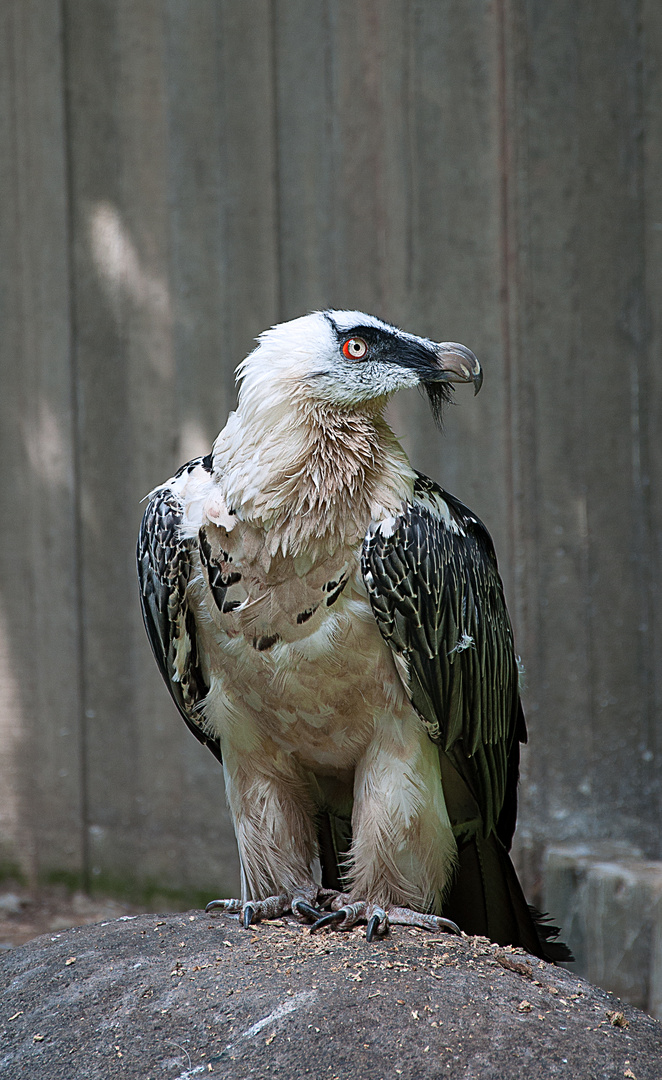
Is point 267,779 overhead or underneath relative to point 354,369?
underneath

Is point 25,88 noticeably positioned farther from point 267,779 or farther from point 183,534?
point 267,779

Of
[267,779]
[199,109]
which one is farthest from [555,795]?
[199,109]

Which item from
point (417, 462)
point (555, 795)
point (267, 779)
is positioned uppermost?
point (417, 462)

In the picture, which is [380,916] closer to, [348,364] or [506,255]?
[348,364]

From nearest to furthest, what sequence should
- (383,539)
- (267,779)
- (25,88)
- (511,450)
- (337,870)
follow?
(383,539) → (267,779) → (337,870) → (511,450) → (25,88)

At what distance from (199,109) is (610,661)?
128 inches

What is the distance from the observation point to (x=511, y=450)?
4.68 meters

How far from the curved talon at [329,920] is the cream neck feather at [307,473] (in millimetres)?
981

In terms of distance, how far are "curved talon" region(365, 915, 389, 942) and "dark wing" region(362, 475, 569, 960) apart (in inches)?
19.5

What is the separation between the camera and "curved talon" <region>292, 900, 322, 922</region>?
300cm

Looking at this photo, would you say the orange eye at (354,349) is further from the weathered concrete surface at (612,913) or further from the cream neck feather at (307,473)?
the weathered concrete surface at (612,913)

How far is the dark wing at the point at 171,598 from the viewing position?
299 centimetres

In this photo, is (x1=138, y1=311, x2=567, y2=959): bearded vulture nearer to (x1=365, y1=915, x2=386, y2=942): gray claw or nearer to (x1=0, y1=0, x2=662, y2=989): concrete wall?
(x1=365, y1=915, x2=386, y2=942): gray claw

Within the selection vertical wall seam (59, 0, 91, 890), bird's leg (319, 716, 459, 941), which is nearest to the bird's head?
bird's leg (319, 716, 459, 941)
